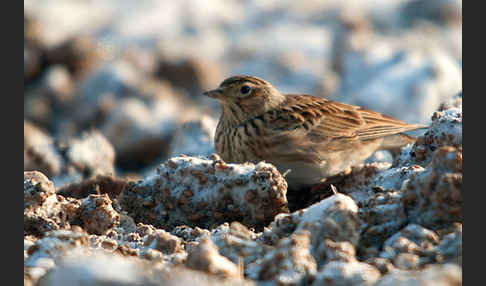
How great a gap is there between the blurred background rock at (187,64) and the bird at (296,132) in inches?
26.2

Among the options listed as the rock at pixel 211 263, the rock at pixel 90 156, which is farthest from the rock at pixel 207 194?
the rock at pixel 90 156

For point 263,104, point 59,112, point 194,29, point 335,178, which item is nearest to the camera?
point 335,178

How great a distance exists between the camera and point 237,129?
5.94 meters

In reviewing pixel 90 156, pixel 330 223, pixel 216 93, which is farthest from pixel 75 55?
pixel 330 223

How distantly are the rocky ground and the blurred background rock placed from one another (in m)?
0.03

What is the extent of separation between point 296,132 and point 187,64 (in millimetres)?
5931

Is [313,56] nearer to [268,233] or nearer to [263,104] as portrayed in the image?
[263,104]

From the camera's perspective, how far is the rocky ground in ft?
9.24

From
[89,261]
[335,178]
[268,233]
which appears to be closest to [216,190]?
[268,233]

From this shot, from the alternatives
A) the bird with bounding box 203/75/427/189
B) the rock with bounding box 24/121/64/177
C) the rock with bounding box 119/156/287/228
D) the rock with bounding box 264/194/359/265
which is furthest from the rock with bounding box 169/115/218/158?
the rock with bounding box 264/194/359/265

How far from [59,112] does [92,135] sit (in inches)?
132

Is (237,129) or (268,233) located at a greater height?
(237,129)

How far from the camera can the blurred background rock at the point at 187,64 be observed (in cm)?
844

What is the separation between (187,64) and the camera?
452 inches
